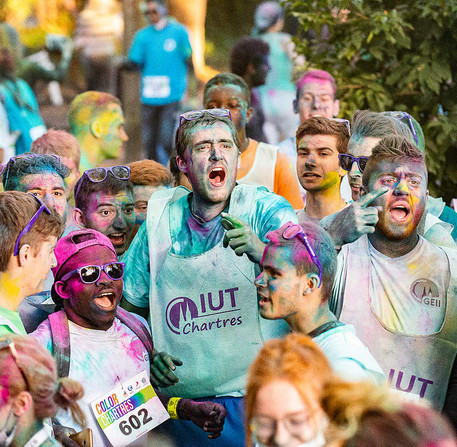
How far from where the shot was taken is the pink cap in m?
4.26

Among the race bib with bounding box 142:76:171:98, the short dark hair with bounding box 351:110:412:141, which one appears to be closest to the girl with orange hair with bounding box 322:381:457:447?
the short dark hair with bounding box 351:110:412:141

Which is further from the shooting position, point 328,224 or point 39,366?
point 328,224

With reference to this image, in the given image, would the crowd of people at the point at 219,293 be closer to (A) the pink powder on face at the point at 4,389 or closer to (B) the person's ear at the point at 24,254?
(B) the person's ear at the point at 24,254

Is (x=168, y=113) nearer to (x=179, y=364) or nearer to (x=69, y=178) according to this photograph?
(x=69, y=178)

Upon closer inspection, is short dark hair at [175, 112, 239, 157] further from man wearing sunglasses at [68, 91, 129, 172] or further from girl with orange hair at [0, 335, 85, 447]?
man wearing sunglasses at [68, 91, 129, 172]

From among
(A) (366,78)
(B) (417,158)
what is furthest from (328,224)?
(A) (366,78)

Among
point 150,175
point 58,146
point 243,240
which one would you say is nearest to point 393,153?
point 243,240

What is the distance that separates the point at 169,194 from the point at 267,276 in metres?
0.99

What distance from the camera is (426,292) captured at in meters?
4.12

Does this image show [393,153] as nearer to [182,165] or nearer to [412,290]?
[412,290]

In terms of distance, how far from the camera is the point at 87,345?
4164 millimetres

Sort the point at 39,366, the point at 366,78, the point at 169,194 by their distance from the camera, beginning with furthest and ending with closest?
the point at 366,78 → the point at 169,194 → the point at 39,366

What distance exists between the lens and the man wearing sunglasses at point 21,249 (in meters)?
3.92

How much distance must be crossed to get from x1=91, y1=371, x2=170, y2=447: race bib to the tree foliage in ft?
11.9
